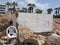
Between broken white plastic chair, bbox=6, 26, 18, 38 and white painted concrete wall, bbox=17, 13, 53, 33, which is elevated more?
white painted concrete wall, bbox=17, 13, 53, 33

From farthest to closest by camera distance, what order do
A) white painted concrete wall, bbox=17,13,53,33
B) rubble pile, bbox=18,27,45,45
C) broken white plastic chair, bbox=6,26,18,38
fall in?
white painted concrete wall, bbox=17,13,53,33 → broken white plastic chair, bbox=6,26,18,38 → rubble pile, bbox=18,27,45,45


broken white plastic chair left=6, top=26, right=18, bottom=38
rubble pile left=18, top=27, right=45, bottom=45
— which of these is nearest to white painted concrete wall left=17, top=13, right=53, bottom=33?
rubble pile left=18, top=27, right=45, bottom=45

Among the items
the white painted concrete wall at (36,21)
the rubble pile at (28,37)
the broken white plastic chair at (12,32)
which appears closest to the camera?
the rubble pile at (28,37)

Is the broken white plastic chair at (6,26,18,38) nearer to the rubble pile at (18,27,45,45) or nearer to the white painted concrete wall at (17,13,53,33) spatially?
the rubble pile at (18,27,45,45)

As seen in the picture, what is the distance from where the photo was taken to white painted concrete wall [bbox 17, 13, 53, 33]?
2116cm

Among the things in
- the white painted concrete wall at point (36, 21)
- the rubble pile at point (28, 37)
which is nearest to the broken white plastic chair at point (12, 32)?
the rubble pile at point (28, 37)

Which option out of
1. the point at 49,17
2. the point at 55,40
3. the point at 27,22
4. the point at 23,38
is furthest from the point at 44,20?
the point at 55,40

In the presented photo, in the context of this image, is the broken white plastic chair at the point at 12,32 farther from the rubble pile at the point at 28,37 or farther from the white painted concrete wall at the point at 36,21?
the white painted concrete wall at the point at 36,21

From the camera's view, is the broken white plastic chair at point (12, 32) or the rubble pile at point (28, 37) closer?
the rubble pile at point (28, 37)

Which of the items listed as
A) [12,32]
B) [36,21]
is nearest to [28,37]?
[12,32]

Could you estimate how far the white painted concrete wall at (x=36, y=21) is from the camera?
69.4 ft

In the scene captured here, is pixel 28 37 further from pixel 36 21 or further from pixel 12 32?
pixel 36 21

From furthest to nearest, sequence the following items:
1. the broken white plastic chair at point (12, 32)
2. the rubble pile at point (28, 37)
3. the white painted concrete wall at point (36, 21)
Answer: the white painted concrete wall at point (36, 21) → the broken white plastic chair at point (12, 32) → the rubble pile at point (28, 37)

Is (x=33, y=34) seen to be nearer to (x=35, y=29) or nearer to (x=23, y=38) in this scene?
(x=35, y=29)
